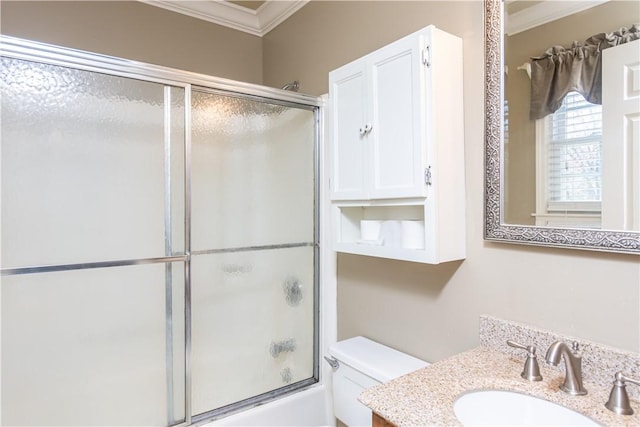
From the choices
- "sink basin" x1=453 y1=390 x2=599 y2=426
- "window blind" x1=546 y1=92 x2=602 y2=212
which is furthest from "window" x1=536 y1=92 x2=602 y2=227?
"sink basin" x1=453 y1=390 x2=599 y2=426

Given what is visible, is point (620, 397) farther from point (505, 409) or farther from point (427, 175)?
point (427, 175)

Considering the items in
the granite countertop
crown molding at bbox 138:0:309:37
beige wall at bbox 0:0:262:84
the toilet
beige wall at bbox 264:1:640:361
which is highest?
crown molding at bbox 138:0:309:37

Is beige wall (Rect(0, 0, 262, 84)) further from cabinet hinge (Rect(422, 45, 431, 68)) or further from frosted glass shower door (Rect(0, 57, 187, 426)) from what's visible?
cabinet hinge (Rect(422, 45, 431, 68))

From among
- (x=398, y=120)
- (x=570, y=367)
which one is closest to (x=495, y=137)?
(x=398, y=120)

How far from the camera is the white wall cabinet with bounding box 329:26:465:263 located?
1.22m

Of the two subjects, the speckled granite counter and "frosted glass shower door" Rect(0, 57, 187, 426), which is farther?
"frosted glass shower door" Rect(0, 57, 187, 426)

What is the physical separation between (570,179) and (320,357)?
1.50 meters

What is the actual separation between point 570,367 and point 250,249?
133cm

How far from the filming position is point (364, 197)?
144 centimetres

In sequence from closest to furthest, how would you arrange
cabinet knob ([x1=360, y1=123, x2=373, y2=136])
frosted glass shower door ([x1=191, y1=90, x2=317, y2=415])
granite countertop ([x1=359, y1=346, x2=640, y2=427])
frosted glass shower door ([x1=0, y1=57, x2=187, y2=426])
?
granite countertop ([x1=359, y1=346, x2=640, y2=427])
frosted glass shower door ([x1=0, y1=57, x2=187, y2=426])
cabinet knob ([x1=360, y1=123, x2=373, y2=136])
frosted glass shower door ([x1=191, y1=90, x2=317, y2=415])

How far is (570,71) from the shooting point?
1042 mm

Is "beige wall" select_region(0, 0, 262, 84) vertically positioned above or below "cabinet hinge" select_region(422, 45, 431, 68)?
above

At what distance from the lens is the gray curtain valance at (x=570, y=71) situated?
3.22ft

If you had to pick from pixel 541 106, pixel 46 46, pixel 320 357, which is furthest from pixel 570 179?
pixel 46 46
